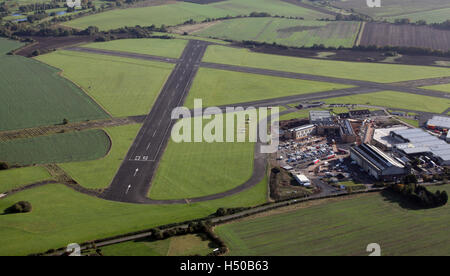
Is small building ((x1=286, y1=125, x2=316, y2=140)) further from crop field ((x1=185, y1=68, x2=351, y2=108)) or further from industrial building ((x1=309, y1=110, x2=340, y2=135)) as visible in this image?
crop field ((x1=185, y1=68, x2=351, y2=108))

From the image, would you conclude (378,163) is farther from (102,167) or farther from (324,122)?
(102,167)

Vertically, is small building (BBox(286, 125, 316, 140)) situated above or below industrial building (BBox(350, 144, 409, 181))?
above

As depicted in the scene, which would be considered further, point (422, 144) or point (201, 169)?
point (422, 144)

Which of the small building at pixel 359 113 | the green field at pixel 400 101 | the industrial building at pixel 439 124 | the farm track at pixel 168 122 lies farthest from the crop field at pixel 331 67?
the industrial building at pixel 439 124

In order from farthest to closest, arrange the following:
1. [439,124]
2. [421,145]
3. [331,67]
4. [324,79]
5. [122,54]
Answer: [122,54]
[331,67]
[324,79]
[439,124]
[421,145]

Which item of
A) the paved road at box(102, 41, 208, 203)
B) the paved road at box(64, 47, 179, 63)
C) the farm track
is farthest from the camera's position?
the paved road at box(64, 47, 179, 63)

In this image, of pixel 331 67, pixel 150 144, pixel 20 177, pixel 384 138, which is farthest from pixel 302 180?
pixel 331 67

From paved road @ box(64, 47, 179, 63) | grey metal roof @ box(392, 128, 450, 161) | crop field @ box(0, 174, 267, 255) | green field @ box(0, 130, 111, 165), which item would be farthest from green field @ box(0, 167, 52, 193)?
paved road @ box(64, 47, 179, 63)
